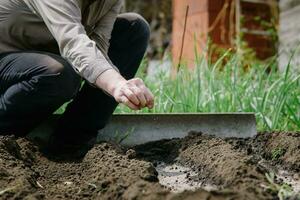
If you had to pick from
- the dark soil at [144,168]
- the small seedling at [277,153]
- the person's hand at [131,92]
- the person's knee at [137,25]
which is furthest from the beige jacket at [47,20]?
the small seedling at [277,153]

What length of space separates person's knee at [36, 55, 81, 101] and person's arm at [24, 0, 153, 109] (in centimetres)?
21

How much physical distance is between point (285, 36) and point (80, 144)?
240 cm

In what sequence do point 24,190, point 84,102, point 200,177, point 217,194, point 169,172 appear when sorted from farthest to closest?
point 84,102
point 169,172
point 200,177
point 24,190
point 217,194

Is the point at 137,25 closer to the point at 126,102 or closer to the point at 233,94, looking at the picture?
the point at 233,94

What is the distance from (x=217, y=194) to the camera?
4.67 ft

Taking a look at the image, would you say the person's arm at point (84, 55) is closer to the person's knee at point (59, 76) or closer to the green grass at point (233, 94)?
the person's knee at point (59, 76)

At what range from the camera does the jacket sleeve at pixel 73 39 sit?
2057 mm

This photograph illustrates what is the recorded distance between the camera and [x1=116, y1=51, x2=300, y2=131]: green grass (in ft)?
10.4

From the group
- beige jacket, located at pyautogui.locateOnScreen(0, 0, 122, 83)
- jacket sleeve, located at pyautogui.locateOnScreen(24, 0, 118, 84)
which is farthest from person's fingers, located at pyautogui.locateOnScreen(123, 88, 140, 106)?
beige jacket, located at pyautogui.locateOnScreen(0, 0, 122, 83)

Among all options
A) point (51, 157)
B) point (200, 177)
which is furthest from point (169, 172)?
point (51, 157)

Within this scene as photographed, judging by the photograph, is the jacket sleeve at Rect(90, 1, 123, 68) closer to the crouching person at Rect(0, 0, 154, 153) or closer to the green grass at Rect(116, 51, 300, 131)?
the crouching person at Rect(0, 0, 154, 153)

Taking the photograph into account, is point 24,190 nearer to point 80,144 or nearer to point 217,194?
point 217,194

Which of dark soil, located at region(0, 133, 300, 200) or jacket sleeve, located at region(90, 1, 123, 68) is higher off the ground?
jacket sleeve, located at region(90, 1, 123, 68)

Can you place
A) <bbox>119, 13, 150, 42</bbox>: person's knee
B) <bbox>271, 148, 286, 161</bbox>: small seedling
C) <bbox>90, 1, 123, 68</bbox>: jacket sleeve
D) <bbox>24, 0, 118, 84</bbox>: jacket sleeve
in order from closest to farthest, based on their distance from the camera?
<bbox>24, 0, 118, 84</bbox>: jacket sleeve < <bbox>271, 148, 286, 161</bbox>: small seedling < <bbox>90, 1, 123, 68</bbox>: jacket sleeve < <bbox>119, 13, 150, 42</bbox>: person's knee
